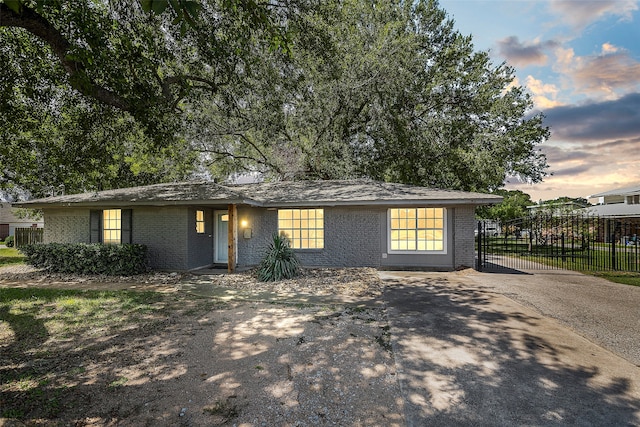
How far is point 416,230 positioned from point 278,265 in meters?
5.35

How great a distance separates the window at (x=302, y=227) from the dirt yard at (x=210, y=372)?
5916 millimetres

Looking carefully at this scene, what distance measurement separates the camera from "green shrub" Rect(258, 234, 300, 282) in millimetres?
9477

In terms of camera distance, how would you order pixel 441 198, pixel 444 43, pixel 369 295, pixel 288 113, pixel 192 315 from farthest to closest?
1. pixel 444 43
2. pixel 288 113
3. pixel 441 198
4. pixel 369 295
5. pixel 192 315

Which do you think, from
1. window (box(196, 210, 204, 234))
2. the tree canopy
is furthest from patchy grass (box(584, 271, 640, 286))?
window (box(196, 210, 204, 234))

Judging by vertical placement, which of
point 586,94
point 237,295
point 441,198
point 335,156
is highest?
point 586,94

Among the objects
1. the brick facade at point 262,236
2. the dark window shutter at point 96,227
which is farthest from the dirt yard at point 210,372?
the dark window shutter at point 96,227

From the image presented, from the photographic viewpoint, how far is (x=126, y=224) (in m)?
11.6

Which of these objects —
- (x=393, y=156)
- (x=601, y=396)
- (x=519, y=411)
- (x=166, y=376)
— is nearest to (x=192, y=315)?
(x=166, y=376)

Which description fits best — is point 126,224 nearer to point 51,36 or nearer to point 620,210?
point 51,36

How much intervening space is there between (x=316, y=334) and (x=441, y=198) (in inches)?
299

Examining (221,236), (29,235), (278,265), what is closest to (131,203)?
(221,236)

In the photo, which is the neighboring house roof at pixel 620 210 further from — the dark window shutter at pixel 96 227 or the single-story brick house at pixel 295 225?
the dark window shutter at pixel 96 227

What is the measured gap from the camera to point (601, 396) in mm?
3205

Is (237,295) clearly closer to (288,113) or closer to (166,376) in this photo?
(166,376)
